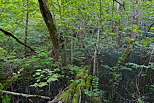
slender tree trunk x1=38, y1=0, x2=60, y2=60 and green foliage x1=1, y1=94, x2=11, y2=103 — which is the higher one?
slender tree trunk x1=38, y1=0, x2=60, y2=60

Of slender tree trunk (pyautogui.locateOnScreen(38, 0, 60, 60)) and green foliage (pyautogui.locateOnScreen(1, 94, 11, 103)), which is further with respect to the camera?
slender tree trunk (pyautogui.locateOnScreen(38, 0, 60, 60))

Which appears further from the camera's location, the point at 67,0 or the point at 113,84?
the point at 113,84

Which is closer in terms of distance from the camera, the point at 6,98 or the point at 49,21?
the point at 6,98

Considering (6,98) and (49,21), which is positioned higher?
(49,21)

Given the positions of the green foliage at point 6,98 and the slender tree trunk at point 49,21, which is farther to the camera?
the slender tree trunk at point 49,21

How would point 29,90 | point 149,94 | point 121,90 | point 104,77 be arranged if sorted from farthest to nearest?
point 104,77
point 121,90
point 149,94
point 29,90

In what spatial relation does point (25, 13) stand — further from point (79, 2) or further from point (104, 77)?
point (104, 77)

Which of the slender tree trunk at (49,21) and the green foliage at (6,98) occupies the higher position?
the slender tree trunk at (49,21)

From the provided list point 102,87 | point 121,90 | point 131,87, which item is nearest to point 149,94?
point 131,87

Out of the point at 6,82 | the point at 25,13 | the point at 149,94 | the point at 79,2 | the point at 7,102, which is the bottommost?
the point at 149,94

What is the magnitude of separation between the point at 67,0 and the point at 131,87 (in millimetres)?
3732

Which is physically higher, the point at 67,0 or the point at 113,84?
the point at 67,0

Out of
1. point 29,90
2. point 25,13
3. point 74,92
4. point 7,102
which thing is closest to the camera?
point 7,102

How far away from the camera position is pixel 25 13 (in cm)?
394
